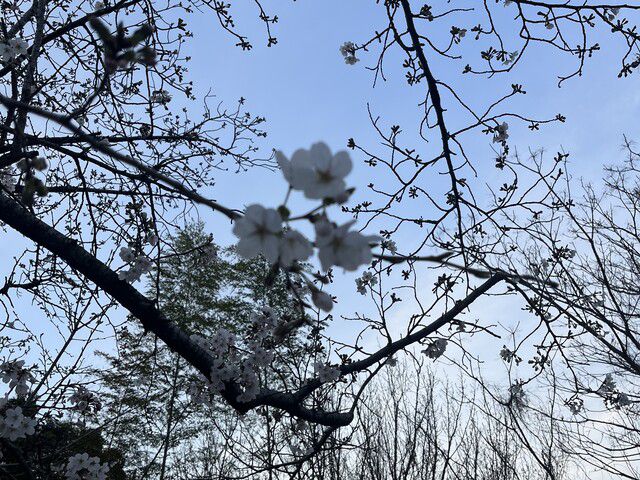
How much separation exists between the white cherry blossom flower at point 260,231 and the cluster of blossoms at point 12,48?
3340 mm

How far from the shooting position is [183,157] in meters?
3.81

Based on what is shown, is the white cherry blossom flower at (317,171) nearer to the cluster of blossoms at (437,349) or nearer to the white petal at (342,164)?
the white petal at (342,164)

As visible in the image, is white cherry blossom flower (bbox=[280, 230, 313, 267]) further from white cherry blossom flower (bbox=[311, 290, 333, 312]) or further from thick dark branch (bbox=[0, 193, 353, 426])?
thick dark branch (bbox=[0, 193, 353, 426])

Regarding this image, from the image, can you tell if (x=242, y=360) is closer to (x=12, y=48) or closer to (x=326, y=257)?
(x=326, y=257)

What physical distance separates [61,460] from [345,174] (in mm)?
4501

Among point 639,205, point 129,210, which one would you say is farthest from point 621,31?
point 639,205

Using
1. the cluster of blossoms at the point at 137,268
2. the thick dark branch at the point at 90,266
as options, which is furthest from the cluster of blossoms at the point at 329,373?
the cluster of blossoms at the point at 137,268

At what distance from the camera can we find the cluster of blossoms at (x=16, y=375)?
3.42 meters

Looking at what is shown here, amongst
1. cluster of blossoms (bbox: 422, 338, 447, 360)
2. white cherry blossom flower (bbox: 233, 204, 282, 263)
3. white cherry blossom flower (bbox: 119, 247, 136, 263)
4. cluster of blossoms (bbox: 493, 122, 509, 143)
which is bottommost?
white cherry blossom flower (bbox: 233, 204, 282, 263)

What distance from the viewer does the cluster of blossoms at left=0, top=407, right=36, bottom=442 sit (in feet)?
9.77

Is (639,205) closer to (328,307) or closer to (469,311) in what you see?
(469,311)

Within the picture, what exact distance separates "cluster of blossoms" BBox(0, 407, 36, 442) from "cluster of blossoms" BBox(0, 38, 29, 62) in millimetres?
2331

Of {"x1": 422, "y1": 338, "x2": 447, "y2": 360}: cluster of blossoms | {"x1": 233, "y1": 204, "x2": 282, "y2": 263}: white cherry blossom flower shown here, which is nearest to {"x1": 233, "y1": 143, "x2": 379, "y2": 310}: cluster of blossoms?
{"x1": 233, "y1": 204, "x2": 282, "y2": 263}: white cherry blossom flower

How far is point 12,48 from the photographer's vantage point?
130 inches
